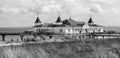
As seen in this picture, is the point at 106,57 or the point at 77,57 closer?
the point at 106,57

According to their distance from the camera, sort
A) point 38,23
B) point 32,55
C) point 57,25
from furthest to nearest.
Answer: point 38,23 < point 57,25 < point 32,55

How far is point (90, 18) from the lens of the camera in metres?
69.2

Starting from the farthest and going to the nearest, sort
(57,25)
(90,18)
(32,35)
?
(90,18), (57,25), (32,35)

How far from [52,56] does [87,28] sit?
44.8 metres

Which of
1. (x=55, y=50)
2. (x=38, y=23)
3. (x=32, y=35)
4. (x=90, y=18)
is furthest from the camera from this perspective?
(x=90, y=18)

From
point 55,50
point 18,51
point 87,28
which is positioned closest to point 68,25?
point 87,28

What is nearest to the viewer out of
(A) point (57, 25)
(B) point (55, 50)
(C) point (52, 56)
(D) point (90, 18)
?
(C) point (52, 56)

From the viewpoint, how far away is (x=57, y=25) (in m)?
55.9

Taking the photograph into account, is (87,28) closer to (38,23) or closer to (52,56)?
(38,23)

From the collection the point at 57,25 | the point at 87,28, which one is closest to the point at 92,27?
the point at 87,28

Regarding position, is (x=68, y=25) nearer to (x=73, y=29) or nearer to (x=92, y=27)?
(x=73, y=29)

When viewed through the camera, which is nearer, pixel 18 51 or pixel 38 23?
pixel 18 51

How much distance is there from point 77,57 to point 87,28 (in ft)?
142

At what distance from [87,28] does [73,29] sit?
21.3 ft
